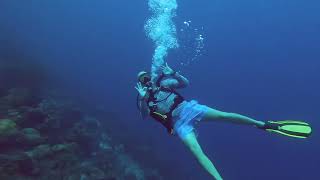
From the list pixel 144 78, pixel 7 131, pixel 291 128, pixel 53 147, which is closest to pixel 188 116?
pixel 144 78

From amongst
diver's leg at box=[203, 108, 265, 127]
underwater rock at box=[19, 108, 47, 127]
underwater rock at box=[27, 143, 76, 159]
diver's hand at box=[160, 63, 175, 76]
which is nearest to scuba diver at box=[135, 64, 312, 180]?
diver's leg at box=[203, 108, 265, 127]

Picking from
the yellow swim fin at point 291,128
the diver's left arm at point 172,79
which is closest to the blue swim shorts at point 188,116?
the diver's left arm at point 172,79

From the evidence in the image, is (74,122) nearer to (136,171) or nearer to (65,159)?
(136,171)

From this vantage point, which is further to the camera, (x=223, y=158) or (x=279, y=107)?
(x=279, y=107)

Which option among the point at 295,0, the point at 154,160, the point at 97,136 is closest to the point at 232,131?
the point at 295,0

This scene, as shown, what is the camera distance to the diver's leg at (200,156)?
484 centimetres

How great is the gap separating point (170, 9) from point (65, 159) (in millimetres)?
10946

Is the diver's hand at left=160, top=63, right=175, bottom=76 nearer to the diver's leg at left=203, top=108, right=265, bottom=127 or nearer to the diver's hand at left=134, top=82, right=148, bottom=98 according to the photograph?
the diver's hand at left=134, top=82, right=148, bottom=98

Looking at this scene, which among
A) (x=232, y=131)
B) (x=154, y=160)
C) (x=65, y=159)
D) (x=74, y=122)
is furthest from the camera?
(x=232, y=131)

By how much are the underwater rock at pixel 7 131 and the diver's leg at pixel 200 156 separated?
6437 millimetres

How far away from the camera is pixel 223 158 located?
36312 mm

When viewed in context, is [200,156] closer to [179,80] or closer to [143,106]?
[143,106]

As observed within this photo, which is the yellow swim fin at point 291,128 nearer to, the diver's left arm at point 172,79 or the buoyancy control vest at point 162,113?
the buoyancy control vest at point 162,113

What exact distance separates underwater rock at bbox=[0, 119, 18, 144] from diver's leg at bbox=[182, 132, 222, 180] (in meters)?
6.44
